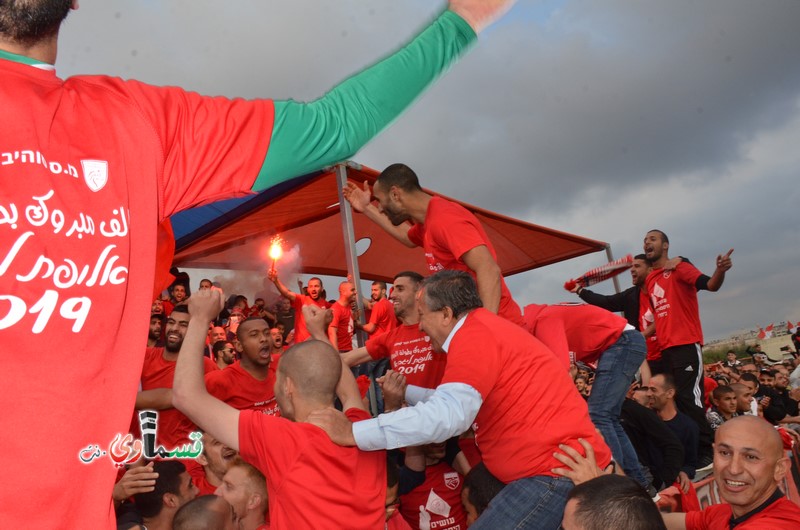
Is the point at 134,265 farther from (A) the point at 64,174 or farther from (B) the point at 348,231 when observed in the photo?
(B) the point at 348,231

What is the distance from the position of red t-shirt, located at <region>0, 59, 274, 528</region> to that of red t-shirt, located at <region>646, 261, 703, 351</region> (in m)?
6.67

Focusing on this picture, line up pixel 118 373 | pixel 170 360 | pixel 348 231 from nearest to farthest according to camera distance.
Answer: pixel 118 373 → pixel 170 360 → pixel 348 231

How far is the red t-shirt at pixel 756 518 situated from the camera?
3.12 m

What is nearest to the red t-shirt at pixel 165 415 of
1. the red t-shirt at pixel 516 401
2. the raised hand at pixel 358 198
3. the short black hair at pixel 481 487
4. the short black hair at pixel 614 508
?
the raised hand at pixel 358 198

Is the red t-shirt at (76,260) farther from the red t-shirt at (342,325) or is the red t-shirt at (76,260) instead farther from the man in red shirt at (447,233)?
the red t-shirt at (342,325)

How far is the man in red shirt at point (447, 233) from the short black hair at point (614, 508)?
1368mm

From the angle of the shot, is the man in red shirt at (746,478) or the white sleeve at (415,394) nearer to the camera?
the man in red shirt at (746,478)

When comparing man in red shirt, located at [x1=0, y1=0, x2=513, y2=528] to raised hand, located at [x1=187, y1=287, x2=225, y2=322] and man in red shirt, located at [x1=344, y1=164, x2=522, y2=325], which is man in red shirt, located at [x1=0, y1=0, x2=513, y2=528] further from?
man in red shirt, located at [x1=344, y1=164, x2=522, y2=325]

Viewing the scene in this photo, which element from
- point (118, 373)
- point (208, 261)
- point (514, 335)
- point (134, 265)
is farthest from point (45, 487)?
point (208, 261)

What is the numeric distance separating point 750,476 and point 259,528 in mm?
2567

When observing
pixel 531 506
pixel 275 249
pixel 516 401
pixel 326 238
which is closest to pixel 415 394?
pixel 516 401

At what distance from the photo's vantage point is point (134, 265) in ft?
2.80

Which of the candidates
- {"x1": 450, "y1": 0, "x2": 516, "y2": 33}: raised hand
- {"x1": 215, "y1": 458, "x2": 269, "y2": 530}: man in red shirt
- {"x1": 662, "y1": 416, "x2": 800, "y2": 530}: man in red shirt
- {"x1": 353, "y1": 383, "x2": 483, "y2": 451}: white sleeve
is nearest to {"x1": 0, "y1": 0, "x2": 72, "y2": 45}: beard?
{"x1": 450, "y1": 0, "x2": 516, "y2": 33}: raised hand

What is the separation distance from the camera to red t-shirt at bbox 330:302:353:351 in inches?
330
